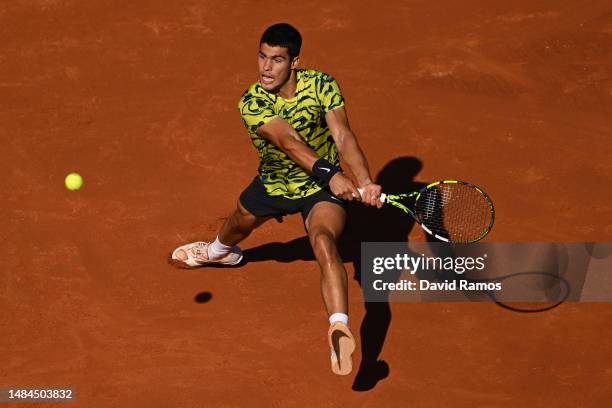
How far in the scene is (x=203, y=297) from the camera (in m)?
9.55

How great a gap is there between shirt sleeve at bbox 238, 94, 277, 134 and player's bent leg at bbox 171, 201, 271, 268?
50.6 inches

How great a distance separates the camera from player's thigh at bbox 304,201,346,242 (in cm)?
809

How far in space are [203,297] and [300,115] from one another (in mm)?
2203

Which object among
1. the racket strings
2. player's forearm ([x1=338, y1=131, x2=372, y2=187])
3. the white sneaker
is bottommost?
the white sneaker

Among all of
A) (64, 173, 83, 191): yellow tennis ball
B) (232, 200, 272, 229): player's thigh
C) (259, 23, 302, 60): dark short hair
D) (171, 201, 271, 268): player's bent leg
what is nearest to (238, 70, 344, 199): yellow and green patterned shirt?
(259, 23, 302, 60): dark short hair

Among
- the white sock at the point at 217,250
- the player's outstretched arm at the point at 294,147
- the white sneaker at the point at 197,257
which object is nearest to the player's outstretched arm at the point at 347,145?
the player's outstretched arm at the point at 294,147

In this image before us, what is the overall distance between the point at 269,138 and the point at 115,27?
6.04 m

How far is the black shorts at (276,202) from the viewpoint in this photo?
→ 27.9ft

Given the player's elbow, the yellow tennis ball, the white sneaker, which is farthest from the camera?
the yellow tennis ball

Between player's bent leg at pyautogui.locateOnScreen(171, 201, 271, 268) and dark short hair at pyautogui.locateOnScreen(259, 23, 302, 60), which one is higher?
dark short hair at pyautogui.locateOnScreen(259, 23, 302, 60)

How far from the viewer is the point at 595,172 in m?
11.0

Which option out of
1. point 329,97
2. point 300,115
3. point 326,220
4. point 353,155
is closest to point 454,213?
point 353,155

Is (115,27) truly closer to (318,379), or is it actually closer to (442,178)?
(442,178)

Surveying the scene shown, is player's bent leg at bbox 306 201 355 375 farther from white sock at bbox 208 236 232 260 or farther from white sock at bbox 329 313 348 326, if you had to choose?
white sock at bbox 208 236 232 260
